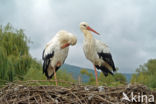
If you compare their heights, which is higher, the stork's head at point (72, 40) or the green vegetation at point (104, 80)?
the stork's head at point (72, 40)

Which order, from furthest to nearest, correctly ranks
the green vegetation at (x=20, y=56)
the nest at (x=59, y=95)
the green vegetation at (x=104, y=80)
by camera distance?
the green vegetation at (x=20, y=56) → the green vegetation at (x=104, y=80) → the nest at (x=59, y=95)

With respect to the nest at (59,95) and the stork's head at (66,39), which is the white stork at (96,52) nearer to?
the stork's head at (66,39)

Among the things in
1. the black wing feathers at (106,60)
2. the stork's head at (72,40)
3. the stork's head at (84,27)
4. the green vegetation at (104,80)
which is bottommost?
the green vegetation at (104,80)

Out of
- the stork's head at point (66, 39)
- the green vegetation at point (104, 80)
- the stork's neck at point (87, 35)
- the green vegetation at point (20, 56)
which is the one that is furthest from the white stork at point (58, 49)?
the green vegetation at point (20, 56)

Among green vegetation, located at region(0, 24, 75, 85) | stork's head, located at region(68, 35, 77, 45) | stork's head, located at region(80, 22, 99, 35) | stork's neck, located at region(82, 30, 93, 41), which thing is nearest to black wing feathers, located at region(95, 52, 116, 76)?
stork's neck, located at region(82, 30, 93, 41)

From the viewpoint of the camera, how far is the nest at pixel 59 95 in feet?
13.6

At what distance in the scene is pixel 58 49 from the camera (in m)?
6.70

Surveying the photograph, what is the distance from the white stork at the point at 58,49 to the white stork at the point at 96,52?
32cm

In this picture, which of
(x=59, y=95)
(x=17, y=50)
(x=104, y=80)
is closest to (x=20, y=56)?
(x=17, y=50)

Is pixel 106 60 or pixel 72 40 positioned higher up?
pixel 72 40

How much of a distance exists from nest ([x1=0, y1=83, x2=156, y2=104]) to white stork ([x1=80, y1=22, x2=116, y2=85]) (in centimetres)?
213

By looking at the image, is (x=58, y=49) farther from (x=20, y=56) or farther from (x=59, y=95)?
(x=20, y=56)

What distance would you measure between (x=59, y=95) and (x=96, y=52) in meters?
2.86

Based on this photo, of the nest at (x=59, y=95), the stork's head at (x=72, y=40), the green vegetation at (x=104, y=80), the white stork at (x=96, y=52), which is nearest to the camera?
the nest at (x=59, y=95)
